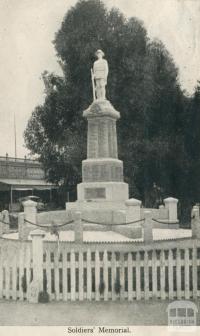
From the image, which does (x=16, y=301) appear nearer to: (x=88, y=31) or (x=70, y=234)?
(x=70, y=234)

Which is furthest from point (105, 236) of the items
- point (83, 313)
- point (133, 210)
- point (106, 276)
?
point (83, 313)

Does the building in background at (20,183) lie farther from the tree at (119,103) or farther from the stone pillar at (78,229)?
the stone pillar at (78,229)

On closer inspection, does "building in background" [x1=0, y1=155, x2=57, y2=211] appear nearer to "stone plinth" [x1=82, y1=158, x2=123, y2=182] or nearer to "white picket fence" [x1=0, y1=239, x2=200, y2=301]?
"stone plinth" [x1=82, y1=158, x2=123, y2=182]

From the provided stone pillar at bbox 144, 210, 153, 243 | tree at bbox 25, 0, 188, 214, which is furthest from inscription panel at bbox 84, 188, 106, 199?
tree at bbox 25, 0, 188, 214

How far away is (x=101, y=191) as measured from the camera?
1672 centimetres

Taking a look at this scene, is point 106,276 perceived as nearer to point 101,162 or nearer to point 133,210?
point 133,210

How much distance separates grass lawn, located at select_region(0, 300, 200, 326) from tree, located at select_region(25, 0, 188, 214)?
1733 centimetres

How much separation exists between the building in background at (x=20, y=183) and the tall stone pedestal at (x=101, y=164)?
54.4 feet

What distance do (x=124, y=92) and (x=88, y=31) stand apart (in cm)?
404

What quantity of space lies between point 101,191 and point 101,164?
99cm

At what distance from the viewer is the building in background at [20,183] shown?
Answer: 33.9m

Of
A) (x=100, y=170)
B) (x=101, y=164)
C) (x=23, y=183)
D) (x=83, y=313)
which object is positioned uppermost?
(x=101, y=164)

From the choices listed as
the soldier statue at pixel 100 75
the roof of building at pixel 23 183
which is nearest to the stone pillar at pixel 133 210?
the soldier statue at pixel 100 75

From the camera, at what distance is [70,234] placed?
45.7 ft
